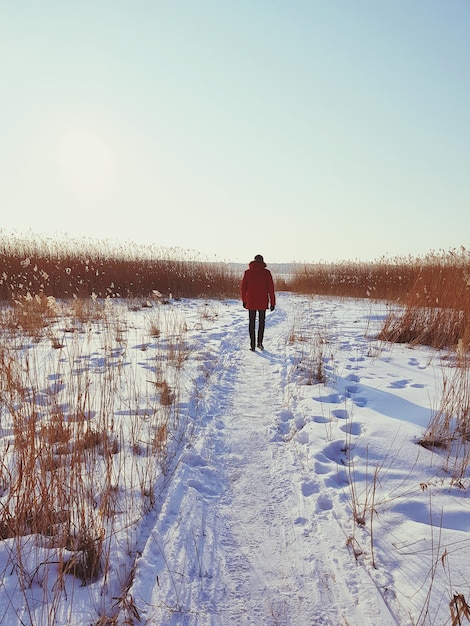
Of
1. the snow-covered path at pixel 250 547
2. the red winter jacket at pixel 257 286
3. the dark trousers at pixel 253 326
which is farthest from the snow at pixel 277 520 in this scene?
the red winter jacket at pixel 257 286

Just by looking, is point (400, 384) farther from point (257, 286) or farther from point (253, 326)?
point (257, 286)

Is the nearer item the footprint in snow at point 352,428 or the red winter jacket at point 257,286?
the footprint in snow at point 352,428

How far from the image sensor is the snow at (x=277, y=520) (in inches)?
57.4

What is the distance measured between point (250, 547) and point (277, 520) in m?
0.29

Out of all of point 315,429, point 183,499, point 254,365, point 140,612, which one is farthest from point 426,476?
point 254,365

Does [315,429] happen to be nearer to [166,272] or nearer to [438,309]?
[438,309]

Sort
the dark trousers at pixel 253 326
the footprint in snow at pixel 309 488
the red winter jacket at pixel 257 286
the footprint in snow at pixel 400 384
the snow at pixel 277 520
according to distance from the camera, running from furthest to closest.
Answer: the red winter jacket at pixel 257 286 < the dark trousers at pixel 253 326 < the footprint in snow at pixel 400 384 < the footprint in snow at pixel 309 488 < the snow at pixel 277 520

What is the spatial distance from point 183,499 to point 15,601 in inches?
40.1

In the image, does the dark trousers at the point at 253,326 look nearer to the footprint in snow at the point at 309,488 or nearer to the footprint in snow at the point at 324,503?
the footprint in snow at the point at 309,488

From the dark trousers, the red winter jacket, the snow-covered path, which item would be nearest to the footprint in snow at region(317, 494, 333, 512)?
the snow-covered path

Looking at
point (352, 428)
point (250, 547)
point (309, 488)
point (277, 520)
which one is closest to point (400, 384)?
point (352, 428)

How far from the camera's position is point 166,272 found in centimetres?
1478

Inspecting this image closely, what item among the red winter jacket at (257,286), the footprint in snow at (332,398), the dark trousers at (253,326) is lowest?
the footprint in snow at (332,398)

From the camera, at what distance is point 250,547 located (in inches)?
73.8
